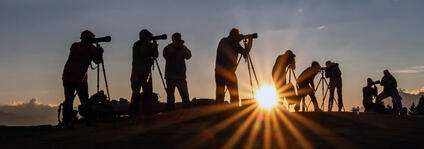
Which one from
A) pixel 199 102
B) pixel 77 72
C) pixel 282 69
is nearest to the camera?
pixel 77 72

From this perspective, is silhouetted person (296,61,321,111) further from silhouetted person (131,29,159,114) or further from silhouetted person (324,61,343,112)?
silhouetted person (131,29,159,114)

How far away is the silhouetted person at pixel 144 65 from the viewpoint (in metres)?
12.0

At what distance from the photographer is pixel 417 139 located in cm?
841

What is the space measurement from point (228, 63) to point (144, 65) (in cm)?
233

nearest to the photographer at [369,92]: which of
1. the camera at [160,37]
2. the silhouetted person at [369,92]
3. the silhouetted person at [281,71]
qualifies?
the silhouetted person at [369,92]

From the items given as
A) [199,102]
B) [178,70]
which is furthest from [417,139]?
[199,102]

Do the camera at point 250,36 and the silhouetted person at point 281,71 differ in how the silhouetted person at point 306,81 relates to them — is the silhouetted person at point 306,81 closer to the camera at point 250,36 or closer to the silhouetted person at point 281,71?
the silhouetted person at point 281,71

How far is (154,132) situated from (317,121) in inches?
171

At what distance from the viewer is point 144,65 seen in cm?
1205

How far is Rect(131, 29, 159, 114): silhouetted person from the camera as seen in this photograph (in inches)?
472

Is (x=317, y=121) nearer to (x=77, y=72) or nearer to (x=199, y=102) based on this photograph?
(x=77, y=72)

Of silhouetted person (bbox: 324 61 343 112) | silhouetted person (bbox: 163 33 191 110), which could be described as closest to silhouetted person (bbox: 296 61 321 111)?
silhouetted person (bbox: 324 61 343 112)

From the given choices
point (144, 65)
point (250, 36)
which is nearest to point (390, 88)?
point (250, 36)

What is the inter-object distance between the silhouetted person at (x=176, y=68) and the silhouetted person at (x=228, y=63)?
2.27m
